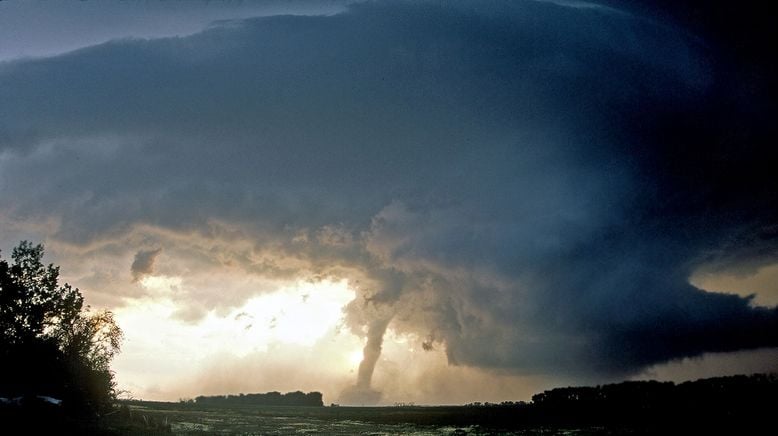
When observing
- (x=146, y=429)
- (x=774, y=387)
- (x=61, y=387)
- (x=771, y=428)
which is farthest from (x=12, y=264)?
(x=774, y=387)

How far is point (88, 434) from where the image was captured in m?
48.9

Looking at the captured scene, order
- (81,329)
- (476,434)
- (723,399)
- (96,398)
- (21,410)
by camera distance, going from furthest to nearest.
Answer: (723,399) → (81,329) → (96,398) → (476,434) → (21,410)

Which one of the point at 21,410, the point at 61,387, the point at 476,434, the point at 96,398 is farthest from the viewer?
the point at 96,398

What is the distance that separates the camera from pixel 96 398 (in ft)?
267

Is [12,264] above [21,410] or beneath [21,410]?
above

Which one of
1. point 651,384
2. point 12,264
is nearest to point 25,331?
point 12,264

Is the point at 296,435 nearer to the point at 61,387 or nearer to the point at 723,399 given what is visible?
the point at 61,387

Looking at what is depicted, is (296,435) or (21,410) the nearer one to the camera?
(21,410)

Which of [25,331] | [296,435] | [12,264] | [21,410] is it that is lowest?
[296,435]

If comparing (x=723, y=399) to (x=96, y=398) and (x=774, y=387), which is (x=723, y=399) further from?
(x=96, y=398)

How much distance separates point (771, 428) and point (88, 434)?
77.3 m

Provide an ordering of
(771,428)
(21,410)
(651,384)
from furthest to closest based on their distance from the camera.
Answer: (651,384)
(771,428)
(21,410)

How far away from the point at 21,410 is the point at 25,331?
35920mm

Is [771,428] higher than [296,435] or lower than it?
higher
